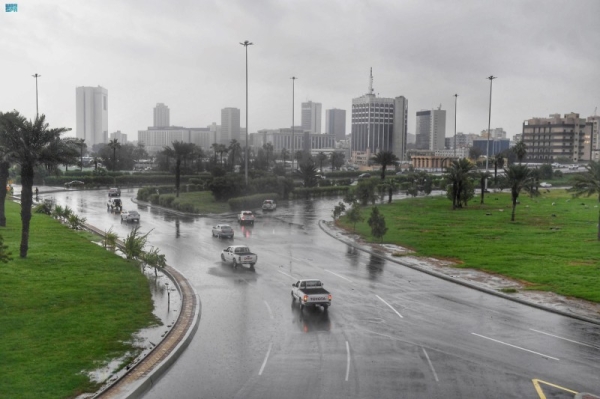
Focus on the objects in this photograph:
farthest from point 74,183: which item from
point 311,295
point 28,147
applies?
point 311,295

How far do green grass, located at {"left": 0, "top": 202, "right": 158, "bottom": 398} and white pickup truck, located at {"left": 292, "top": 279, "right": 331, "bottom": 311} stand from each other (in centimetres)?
692

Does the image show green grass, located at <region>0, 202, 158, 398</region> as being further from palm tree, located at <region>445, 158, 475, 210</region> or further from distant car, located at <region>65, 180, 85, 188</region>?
distant car, located at <region>65, 180, 85, 188</region>

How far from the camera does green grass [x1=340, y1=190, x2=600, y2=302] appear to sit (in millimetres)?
37344

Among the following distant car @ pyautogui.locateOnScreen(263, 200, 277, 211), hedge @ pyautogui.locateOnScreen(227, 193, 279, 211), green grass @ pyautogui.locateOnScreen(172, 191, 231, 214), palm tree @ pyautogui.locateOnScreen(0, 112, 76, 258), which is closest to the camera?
palm tree @ pyautogui.locateOnScreen(0, 112, 76, 258)

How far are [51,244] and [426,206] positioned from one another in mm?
57810

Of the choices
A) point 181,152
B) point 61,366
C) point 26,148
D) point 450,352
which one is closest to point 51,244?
point 26,148

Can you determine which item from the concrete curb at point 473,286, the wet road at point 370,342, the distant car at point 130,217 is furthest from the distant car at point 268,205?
the wet road at point 370,342

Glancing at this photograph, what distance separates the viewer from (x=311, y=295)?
28297 mm

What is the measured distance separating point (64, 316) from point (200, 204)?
54.2 m

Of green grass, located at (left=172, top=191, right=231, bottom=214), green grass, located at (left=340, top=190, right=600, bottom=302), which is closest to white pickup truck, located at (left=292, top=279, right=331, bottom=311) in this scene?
green grass, located at (left=340, top=190, right=600, bottom=302)

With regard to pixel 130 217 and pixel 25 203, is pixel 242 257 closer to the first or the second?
pixel 25 203

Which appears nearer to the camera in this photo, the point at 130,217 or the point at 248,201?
the point at 130,217

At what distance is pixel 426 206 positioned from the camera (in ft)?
292

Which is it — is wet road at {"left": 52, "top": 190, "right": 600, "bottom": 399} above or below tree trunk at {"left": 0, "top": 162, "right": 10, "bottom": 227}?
below
